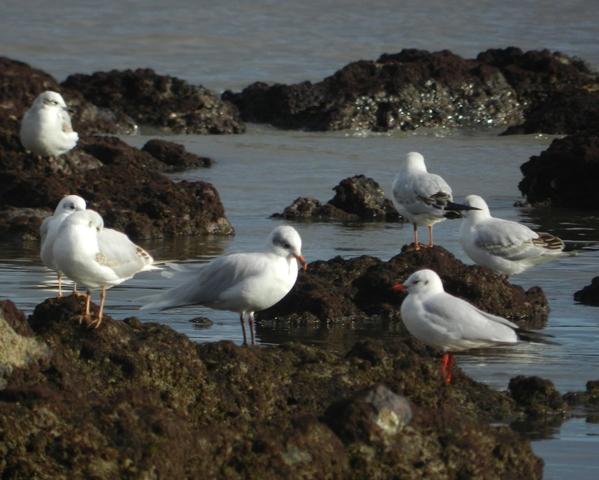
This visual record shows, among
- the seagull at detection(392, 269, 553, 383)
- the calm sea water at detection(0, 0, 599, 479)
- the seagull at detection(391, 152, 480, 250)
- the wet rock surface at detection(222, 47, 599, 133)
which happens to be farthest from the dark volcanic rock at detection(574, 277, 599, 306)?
→ the wet rock surface at detection(222, 47, 599, 133)

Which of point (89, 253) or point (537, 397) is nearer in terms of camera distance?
point (537, 397)

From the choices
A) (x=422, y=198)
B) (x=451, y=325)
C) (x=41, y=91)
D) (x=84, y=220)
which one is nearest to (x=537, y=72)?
(x=41, y=91)

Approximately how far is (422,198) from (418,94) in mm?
9522

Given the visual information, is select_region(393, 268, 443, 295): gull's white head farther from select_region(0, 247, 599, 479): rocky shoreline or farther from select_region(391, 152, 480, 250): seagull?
select_region(391, 152, 480, 250): seagull

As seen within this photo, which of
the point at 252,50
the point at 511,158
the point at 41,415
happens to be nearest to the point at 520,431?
the point at 41,415

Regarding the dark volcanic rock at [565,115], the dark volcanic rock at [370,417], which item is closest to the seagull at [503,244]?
the dark volcanic rock at [370,417]

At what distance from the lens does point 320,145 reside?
18.2 m

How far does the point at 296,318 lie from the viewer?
8742 mm

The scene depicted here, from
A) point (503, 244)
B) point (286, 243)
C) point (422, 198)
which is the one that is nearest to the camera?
point (286, 243)

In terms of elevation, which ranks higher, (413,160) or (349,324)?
(413,160)

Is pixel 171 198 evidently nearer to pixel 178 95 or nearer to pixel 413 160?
pixel 413 160

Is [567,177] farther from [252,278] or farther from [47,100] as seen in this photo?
[252,278]

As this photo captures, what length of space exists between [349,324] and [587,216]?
18.1 ft

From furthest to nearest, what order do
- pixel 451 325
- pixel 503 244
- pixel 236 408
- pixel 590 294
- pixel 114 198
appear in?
1. pixel 114 198
2. pixel 503 244
3. pixel 590 294
4. pixel 451 325
5. pixel 236 408
